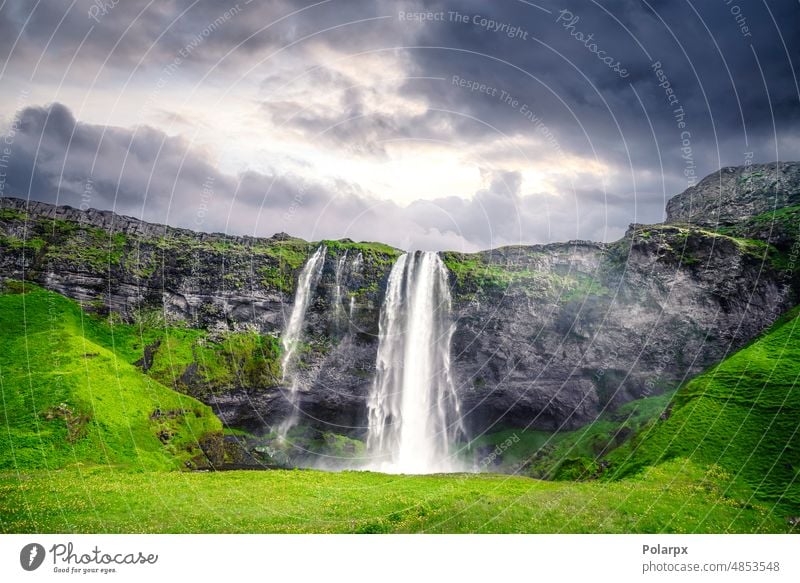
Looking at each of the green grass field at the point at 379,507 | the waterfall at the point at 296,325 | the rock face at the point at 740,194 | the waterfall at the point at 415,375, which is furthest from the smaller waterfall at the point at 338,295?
the rock face at the point at 740,194

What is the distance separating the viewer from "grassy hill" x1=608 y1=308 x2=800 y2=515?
28.9 meters

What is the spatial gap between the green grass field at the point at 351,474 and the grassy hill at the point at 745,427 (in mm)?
121

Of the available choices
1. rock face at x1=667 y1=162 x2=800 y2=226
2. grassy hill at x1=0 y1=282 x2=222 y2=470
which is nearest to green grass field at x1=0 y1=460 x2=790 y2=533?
grassy hill at x1=0 y1=282 x2=222 y2=470

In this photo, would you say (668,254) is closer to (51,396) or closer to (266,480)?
(266,480)

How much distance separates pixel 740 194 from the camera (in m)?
89.0

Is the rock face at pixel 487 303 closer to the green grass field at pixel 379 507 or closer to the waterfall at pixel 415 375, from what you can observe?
the waterfall at pixel 415 375

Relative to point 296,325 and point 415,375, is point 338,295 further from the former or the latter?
point 415,375

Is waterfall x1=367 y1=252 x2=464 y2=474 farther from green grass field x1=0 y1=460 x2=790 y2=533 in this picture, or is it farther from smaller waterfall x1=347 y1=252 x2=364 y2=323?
green grass field x1=0 y1=460 x2=790 y2=533

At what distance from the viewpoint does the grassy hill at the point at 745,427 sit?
28.9m

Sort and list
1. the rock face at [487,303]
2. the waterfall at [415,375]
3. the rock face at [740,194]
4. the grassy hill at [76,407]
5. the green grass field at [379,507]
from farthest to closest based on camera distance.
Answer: the rock face at [740,194] < the waterfall at [415,375] < the rock face at [487,303] < the grassy hill at [76,407] < the green grass field at [379,507]

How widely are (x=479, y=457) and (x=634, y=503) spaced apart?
50.0 metres

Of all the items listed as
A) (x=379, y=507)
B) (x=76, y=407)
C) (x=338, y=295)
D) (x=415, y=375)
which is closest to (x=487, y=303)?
(x=415, y=375)

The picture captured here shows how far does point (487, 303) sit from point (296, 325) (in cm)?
3160
